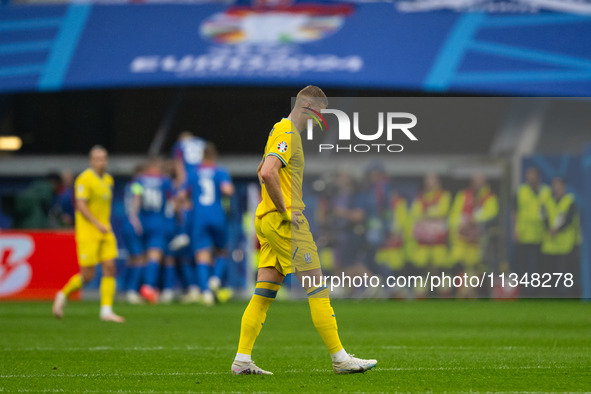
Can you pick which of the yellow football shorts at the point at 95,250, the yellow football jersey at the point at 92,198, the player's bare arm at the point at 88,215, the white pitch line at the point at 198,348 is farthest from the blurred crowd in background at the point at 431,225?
the white pitch line at the point at 198,348

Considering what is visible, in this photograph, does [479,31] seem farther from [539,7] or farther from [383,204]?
[383,204]

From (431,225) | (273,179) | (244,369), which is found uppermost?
(273,179)

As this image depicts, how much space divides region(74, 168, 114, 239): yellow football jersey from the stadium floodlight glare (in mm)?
10664

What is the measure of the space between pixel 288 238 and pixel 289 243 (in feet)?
0.11

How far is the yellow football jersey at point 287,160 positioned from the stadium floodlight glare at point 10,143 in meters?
17.0

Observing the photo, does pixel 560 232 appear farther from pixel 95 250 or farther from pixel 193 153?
pixel 95 250

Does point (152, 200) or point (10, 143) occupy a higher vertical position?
point (10, 143)

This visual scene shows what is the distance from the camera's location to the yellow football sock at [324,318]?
7.40 m

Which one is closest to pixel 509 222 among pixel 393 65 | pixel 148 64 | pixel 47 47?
pixel 393 65

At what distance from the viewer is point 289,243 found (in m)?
7.43

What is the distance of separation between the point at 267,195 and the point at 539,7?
14.0 m

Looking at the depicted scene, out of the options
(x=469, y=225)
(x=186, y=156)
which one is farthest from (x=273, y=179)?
(x=469, y=225)

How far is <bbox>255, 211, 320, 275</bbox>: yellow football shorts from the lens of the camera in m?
7.38

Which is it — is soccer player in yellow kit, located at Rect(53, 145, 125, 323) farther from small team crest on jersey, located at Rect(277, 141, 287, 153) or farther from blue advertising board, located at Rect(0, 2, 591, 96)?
blue advertising board, located at Rect(0, 2, 591, 96)
